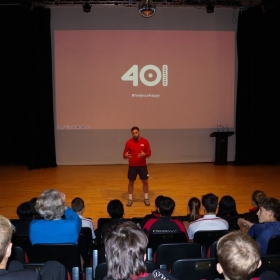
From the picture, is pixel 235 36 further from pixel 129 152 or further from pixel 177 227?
pixel 177 227

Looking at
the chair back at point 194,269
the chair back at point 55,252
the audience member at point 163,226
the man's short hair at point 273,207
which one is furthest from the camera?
the audience member at point 163,226

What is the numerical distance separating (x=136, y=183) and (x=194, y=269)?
667 centimetres

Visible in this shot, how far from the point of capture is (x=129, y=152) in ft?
25.6

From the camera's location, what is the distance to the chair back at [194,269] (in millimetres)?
2871

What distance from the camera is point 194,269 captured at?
2.91 meters

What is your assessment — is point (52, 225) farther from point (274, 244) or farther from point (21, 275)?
point (274, 244)

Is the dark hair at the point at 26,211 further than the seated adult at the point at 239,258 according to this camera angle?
Yes

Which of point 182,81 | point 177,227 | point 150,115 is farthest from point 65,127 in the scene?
point 177,227

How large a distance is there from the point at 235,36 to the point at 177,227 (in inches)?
355

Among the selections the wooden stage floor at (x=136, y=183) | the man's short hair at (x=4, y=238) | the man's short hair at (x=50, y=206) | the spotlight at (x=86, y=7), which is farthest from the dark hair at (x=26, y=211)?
the spotlight at (x=86, y=7)

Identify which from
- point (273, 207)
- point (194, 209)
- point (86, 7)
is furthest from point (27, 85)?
point (273, 207)

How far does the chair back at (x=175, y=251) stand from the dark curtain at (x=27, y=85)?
8.54 metres

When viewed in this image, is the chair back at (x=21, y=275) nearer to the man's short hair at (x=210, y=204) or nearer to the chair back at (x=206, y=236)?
the chair back at (x=206, y=236)

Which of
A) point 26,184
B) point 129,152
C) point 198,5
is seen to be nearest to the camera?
point 129,152
